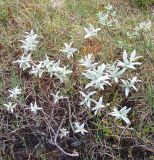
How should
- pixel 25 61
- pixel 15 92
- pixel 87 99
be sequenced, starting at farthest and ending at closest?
pixel 25 61
pixel 15 92
pixel 87 99

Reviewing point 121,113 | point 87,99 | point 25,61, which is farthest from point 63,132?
point 25,61

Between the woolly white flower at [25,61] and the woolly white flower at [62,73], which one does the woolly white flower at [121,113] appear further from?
the woolly white flower at [25,61]

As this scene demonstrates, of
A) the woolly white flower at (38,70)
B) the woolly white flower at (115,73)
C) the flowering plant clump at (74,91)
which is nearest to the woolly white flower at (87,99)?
the flowering plant clump at (74,91)

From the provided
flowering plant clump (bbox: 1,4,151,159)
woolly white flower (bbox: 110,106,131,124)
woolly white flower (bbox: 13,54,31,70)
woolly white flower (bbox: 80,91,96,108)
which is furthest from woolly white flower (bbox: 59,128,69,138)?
woolly white flower (bbox: 13,54,31,70)

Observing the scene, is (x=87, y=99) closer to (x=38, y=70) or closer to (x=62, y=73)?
(x=62, y=73)

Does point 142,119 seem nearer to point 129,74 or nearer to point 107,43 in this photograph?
point 129,74

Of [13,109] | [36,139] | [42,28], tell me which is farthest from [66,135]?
[42,28]

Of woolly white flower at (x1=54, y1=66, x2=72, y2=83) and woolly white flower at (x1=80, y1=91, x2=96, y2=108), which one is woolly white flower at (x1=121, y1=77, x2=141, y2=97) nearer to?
woolly white flower at (x1=80, y1=91, x2=96, y2=108)

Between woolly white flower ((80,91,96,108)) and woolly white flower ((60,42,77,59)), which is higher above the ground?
woolly white flower ((60,42,77,59))
